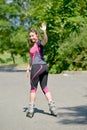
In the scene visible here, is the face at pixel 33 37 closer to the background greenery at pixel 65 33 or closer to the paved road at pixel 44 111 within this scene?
the paved road at pixel 44 111

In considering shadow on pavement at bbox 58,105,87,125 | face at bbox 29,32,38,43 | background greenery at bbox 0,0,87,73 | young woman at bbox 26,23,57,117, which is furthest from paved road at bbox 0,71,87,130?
background greenery at bbox 0,0,87,73

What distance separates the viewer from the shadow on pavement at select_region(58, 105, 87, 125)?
9.30m

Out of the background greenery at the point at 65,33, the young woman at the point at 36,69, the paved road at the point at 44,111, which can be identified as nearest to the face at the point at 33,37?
the young woman at the point at 36,69

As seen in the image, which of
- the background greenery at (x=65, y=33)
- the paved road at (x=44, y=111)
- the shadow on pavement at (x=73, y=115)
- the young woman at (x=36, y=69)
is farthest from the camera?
the background greenery at (x=65, y=33)

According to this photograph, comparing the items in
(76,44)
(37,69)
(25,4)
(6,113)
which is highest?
(37,69)

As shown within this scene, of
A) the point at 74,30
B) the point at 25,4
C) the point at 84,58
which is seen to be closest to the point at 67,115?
the point at 84,58

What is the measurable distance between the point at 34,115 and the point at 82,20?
61.9ft

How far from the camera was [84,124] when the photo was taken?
8.91 meters

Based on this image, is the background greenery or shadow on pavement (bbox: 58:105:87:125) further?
the background greenery

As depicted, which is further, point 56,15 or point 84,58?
point 56,15

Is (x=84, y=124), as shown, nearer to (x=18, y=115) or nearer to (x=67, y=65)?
(x=18, y=115)

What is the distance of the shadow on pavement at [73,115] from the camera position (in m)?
9.30

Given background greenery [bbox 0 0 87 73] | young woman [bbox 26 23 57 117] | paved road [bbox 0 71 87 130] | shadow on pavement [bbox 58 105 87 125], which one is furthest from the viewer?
background greenery [bbox 0 0 87 73]

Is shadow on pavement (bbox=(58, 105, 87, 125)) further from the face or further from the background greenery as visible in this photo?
the background greenery
